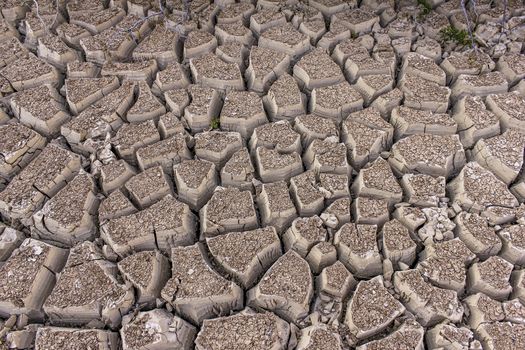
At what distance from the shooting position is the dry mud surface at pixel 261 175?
1688 mm

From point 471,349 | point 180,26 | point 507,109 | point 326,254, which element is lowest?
point 471,349

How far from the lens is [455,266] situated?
1755 mm

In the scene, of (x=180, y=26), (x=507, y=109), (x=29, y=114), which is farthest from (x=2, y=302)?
(x=507, y=109)

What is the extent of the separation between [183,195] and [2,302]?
787mm

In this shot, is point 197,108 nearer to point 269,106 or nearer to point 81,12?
point 269,106

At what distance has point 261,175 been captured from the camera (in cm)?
203

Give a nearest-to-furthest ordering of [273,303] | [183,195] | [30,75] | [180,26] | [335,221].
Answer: [273,303] < [335,221] < [183,195] < [30,75] < [180,26]

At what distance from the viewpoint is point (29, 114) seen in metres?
2.22

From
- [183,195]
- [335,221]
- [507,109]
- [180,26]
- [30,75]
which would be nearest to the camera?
[335,221]

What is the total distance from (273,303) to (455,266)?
71 cm

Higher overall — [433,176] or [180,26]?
[180,26]

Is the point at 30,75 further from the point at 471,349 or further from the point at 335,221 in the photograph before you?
the point at 471,349

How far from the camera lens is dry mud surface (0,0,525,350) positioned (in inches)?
66.5

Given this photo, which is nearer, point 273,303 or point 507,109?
point 273,303
